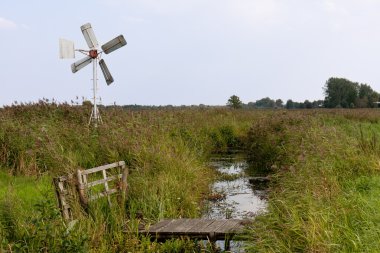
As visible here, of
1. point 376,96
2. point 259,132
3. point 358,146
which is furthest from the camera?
point 376,96

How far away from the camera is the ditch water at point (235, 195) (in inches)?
402

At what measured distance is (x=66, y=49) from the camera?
706 inches

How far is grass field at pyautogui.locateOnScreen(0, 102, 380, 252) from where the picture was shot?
6285 millimetres

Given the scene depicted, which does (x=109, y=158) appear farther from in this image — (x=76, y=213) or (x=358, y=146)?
(x=358, y=146)

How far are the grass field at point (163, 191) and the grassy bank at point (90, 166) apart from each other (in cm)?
2

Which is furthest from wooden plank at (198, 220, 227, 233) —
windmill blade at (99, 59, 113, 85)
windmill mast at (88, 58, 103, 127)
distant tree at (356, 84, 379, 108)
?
distant tree at (356, 84, 379, 108)

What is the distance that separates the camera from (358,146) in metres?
10.9

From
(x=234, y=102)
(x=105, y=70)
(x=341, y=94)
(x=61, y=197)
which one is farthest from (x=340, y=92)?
(x=61, y=197)

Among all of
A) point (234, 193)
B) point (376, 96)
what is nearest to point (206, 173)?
point (234, 193)

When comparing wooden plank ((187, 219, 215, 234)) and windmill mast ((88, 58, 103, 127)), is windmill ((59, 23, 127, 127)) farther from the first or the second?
wooden plank ((187, 219, 215, 234))

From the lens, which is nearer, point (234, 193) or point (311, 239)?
point (311, 239)

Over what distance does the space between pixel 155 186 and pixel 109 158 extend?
2.81 m

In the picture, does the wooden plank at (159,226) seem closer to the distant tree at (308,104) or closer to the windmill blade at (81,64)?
the windmill blade at (81,64)

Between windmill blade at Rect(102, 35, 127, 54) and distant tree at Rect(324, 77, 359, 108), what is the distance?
5251cm
